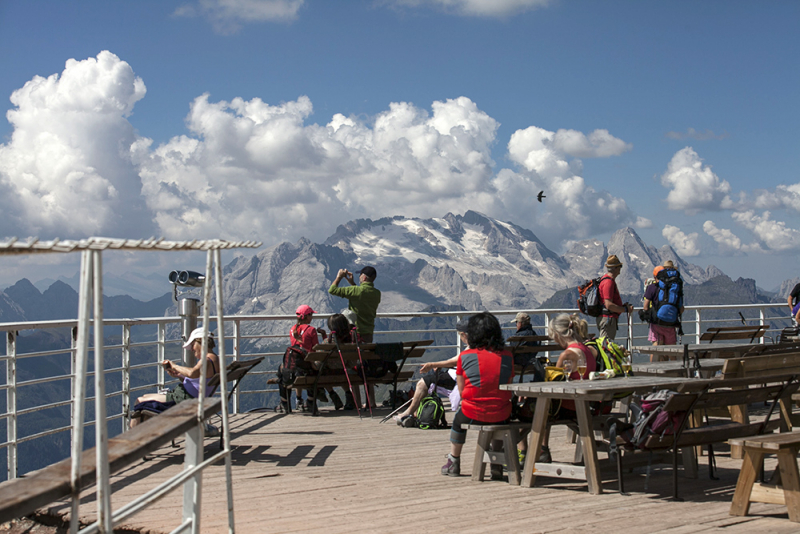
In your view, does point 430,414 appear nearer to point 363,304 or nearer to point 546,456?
point 363,304

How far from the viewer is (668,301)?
31.6ft

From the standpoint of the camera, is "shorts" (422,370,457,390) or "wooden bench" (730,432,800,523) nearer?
"wooden bench" (730,432,800,523)

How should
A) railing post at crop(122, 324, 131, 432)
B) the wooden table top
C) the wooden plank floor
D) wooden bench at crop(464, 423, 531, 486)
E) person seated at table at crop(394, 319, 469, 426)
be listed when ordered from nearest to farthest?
the wooden plank floor, the wooden table top, wooden bench at crop(464, 423, 531, 486), person seated at table at crop(394, 319, 469, 426), railing post at crop(122, 324, 131, 432)

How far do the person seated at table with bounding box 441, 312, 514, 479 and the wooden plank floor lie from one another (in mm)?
481

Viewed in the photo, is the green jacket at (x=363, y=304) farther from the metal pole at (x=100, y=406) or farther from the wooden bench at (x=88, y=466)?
the metal pole at (x=100, y=406)

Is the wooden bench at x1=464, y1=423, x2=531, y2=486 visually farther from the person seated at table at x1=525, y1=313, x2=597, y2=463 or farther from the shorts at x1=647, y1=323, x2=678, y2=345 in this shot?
the shorts at x1=647, y1=323, x2=678, y2=345

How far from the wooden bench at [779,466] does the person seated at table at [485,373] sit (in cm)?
156

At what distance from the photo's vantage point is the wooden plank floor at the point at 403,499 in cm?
381

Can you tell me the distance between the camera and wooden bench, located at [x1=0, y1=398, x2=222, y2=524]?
206cm

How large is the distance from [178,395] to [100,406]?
429 centimetres

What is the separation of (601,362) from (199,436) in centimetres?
341

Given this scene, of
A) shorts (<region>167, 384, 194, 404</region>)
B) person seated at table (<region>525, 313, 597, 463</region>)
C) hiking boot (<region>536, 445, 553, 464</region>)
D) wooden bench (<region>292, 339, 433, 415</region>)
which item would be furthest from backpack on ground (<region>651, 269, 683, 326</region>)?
shorts (<region>167, 384, 194, 404</region>)

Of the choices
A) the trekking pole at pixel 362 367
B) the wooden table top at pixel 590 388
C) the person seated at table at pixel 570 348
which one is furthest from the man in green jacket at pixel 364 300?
the wooden table top at pixel 590 388

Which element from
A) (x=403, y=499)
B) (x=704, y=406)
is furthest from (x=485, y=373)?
(x=704, y=406)
